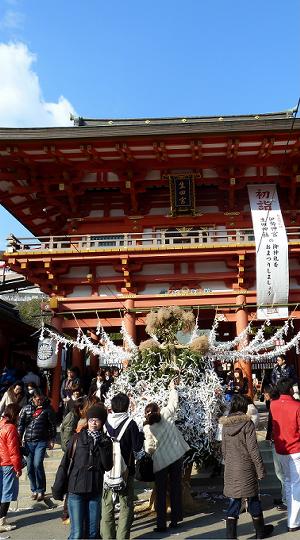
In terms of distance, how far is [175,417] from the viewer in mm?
6672

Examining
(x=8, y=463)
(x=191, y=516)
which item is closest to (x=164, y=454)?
(x=191, y=516)

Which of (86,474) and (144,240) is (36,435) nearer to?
(86,474)

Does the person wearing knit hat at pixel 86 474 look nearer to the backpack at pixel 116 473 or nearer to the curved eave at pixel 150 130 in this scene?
the backpack at pixel 116 473

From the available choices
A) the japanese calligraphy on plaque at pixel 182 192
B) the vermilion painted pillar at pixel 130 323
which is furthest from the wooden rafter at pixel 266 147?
the vermilion painted pillar at pixel 130 323

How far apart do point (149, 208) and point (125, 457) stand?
10741 millimetres

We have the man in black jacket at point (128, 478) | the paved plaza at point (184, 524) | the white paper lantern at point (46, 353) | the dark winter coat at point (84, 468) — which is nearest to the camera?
the dark winter coat at point (84, 468)

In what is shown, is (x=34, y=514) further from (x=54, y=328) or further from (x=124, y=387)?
(x=54, y=328)

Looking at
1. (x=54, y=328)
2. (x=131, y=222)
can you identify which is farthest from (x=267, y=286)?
(x=54, y=328)

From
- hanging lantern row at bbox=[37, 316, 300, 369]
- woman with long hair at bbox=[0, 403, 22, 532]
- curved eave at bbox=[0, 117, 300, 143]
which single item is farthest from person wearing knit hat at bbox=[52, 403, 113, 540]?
curved eave at bbox=[0, 117, 300, 143]

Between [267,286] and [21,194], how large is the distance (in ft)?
27.9

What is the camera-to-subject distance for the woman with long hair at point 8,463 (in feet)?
22.0

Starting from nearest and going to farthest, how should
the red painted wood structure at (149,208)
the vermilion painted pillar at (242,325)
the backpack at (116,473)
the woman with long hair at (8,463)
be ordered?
the backpack at (116,473) → the woman with long hair at (8,463) → the vermilion painted pillar at (242,325) → the red painted wood structure at (149,208)

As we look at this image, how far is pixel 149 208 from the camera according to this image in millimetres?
15164

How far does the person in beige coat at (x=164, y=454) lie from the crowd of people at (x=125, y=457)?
1 cm
